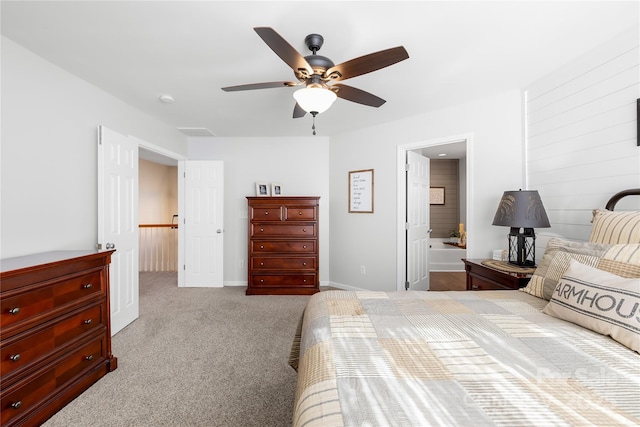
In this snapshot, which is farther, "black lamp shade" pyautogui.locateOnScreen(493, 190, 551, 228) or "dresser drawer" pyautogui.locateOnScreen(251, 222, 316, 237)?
"dresser drawer" pyautogui.locateOnScreen(251, 222, 316, 237)

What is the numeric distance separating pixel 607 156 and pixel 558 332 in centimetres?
165

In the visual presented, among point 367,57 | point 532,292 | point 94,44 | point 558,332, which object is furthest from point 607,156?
point 94,44

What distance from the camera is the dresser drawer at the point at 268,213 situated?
4141mm

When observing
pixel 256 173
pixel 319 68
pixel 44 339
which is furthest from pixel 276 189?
pixel 44 339

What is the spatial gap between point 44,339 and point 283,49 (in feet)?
7.30

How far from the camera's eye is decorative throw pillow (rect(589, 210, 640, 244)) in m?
1.51

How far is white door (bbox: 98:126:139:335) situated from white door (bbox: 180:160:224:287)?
1.25 m

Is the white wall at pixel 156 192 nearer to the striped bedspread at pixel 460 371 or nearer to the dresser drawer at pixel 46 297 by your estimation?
the dresser drawer at pixel 46 297

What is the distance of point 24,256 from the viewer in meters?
2.00

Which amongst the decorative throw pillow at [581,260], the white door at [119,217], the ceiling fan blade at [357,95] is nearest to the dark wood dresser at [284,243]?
the white door at [119,217]

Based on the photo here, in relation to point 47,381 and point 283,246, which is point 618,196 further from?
point 47,381

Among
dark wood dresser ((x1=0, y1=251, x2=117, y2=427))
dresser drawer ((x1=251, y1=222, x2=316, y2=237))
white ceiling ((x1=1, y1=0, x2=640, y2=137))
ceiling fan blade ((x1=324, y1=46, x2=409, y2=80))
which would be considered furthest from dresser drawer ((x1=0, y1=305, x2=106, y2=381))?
ceiling fan blade ((x1=324, y1=46, x2=409, y2=80))

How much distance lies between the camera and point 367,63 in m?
1.66

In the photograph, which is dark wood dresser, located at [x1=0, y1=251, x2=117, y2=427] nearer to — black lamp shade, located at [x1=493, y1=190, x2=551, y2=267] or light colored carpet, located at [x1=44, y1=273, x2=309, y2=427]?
light colored carpet, located at [x1=44, y1=273, x2=309, y2=427]
